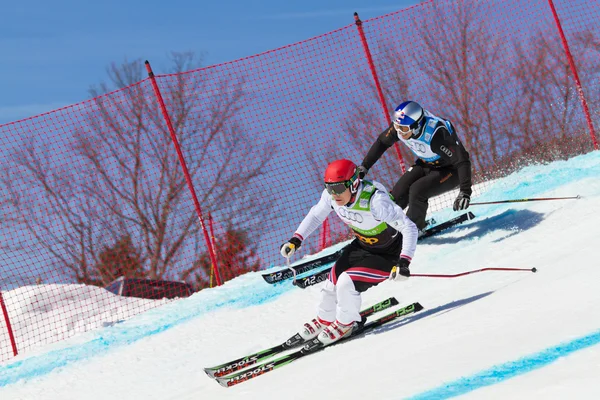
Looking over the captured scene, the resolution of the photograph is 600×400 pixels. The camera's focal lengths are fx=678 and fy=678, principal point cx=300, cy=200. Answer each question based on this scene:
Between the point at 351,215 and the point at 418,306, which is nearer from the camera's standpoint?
the point at 351,215

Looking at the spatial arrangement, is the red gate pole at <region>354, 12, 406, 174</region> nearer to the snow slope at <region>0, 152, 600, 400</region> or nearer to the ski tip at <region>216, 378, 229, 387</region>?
the snow slope at <region>0, 152, 600, 400</region>

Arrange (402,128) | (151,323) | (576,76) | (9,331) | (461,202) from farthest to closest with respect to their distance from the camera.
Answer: (576,76), (9,331), (151,323), (402,128), (461,202)

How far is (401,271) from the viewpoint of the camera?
16.3 ft

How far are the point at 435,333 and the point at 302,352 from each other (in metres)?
1.12

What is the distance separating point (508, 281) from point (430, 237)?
7.73 ft

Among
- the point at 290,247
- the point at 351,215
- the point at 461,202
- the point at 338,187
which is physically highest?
the point at 338,187

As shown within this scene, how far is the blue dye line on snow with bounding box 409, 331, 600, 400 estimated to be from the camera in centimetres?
340

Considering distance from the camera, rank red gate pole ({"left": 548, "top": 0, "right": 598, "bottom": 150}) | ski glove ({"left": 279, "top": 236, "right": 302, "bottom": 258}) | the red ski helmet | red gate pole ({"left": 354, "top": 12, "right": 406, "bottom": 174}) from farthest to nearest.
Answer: red gate pole ({"left": 548, "top": 0, "right": 598, "bottom": 150}) → red gate pole ({"left": 354, "top": 12, "right": 406, "bottom": 174}) → ski glove ({"left": 279, "top": 236, "right": 302, "bottom": 258}) → the red ski helmet

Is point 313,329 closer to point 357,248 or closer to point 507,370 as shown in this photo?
point 357,248

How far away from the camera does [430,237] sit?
8.00 meters

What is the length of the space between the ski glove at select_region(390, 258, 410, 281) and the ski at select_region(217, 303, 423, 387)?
701 millimetres

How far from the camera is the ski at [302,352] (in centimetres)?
494

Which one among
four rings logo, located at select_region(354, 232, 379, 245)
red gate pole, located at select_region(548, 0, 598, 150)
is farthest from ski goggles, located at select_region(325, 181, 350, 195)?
red gate pole, located at select_region(548, 0, 598, 150)

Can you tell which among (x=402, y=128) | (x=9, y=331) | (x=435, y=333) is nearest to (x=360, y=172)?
(x=402, y=128)
